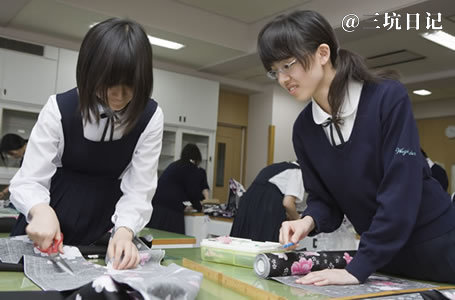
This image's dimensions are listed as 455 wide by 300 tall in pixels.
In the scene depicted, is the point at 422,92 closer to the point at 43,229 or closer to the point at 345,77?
the point at 345,77

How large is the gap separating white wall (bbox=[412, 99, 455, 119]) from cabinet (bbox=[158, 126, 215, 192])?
3.28 m

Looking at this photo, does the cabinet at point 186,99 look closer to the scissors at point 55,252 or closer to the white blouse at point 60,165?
the white blouse at point 60,165

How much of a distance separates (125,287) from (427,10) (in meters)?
3.45

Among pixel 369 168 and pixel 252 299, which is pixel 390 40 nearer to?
pixel 369 168

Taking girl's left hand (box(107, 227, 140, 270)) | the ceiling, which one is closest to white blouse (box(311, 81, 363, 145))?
girl's left hand (box(107, 227, 140, 270))

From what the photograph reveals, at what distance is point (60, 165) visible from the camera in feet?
3.57

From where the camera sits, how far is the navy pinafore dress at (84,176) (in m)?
1.02

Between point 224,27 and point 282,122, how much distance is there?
206 centimetres

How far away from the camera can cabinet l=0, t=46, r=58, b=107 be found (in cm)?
416

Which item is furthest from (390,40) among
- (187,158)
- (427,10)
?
(187,158)

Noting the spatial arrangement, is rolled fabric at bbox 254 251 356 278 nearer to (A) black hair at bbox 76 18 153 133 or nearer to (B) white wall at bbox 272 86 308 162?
(A) black hair at bbox 76 18 153 133

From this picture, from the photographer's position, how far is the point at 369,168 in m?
0.93

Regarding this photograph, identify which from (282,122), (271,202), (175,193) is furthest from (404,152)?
(282,122)

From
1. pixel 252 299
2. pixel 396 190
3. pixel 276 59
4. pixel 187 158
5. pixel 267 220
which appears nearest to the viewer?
pixel 252 299
